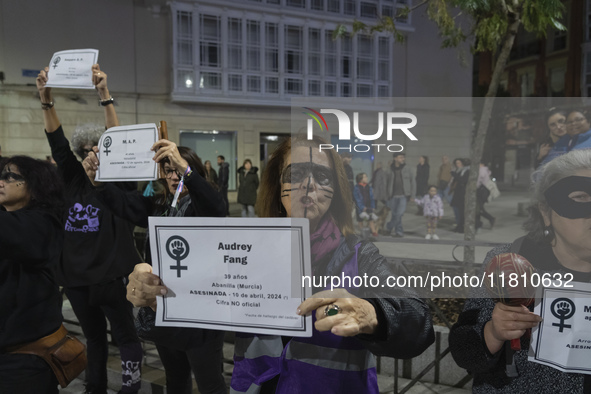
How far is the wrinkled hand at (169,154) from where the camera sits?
1968 mm

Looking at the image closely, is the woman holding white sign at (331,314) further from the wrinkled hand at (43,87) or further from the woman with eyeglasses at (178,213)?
the wrinkled hand at (43,87)

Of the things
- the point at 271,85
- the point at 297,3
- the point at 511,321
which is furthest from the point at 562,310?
the point at 271,85

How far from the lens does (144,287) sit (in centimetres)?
146

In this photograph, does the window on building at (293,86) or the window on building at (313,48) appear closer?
the window on building at (313,48)

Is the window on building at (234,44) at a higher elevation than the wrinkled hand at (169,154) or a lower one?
higher

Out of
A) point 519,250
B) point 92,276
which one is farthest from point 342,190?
point 92,276

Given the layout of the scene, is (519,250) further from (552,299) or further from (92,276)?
(92,276)

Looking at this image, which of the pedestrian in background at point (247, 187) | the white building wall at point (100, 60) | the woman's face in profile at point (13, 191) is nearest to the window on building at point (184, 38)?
the white building wall at point (100, 60)

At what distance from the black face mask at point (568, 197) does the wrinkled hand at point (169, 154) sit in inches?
56.6

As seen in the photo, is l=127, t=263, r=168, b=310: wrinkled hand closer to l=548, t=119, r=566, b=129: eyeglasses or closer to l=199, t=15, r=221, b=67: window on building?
l=548, t=119, r=566, b=129: eyeglasses

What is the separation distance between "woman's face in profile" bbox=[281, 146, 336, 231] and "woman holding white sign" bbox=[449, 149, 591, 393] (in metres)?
0.54

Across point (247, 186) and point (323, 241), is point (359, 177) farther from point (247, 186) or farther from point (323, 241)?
point (247, 186)

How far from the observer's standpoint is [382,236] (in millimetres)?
1349

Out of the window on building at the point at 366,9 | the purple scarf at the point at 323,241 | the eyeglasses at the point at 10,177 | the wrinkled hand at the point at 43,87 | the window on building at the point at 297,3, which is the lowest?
the purple scarf at the point at 323,241
